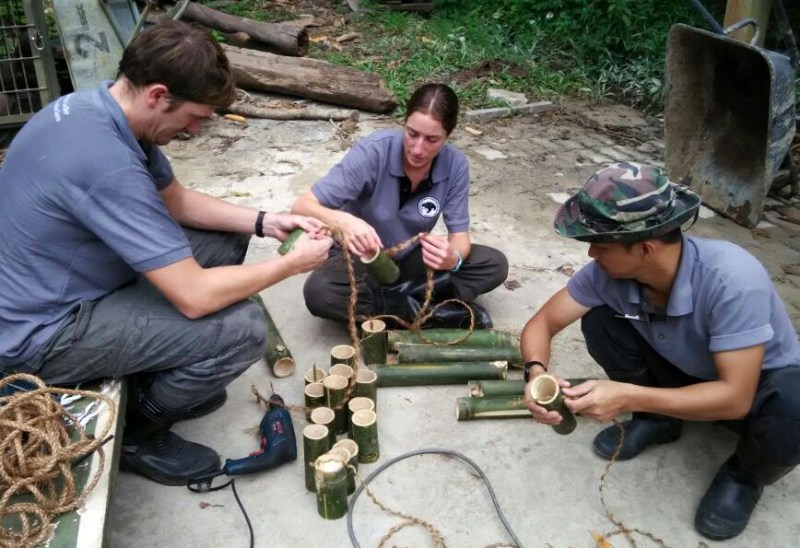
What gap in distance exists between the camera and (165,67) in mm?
2191

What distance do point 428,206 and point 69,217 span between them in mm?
1670

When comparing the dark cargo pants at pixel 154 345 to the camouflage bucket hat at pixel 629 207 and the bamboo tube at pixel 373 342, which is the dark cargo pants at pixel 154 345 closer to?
the bamboo tube at pixel 373 342

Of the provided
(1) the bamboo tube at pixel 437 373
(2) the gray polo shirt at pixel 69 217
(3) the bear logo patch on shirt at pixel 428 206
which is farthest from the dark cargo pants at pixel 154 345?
(3) the bear logo patch on shirt at pixel 428 206

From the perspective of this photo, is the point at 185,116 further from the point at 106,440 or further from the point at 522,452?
the point at 522,452

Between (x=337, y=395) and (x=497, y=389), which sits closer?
(x=337, y=395)

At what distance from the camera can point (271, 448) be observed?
8.66 ft

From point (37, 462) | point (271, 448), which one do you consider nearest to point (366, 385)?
point (271, 448)

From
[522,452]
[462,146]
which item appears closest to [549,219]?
[462,146]

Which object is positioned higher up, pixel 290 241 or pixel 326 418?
pixel 290 241

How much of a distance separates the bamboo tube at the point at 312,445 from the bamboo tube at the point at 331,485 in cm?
6

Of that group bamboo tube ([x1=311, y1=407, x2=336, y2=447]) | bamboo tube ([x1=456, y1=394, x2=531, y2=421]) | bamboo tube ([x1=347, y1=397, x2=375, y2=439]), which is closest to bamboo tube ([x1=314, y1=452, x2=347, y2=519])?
bamboo tube ([x1=311, y1=407, x2=336, y2=447])

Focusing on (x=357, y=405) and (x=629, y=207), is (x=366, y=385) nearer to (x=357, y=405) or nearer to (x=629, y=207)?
(x=357, y=405)

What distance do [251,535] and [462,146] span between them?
14.7ft

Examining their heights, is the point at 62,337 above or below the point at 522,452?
above
